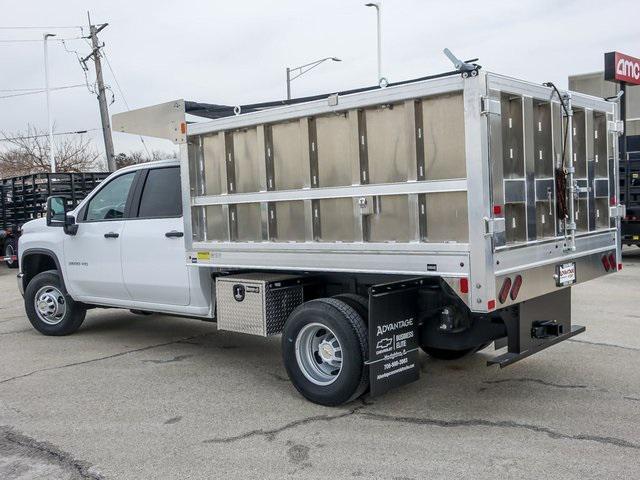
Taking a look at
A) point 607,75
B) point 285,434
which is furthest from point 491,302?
point 607,75

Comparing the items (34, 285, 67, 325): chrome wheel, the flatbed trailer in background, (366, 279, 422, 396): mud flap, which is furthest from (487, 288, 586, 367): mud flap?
the flatbed trailer in background

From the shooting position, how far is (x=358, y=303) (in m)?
5.31

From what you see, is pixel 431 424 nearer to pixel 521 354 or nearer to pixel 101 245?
pixel 521 354

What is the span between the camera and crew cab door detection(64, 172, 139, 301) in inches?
291

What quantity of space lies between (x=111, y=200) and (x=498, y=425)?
194 inches

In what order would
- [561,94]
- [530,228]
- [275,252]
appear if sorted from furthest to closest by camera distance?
[275,252]
[561,94]
[530,228]

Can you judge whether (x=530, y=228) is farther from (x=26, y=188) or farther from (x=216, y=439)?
(x=26, y=188)

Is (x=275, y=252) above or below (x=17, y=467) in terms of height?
above

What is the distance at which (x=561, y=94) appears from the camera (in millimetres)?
5312

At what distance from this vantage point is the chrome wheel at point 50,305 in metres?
8.36

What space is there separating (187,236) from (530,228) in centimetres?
318

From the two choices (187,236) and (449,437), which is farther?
(187,236)

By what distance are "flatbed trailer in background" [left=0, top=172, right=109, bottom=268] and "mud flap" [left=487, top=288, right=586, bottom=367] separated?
1546 cm

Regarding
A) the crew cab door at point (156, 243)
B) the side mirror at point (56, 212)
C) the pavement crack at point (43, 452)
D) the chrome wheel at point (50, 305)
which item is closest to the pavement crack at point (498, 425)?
the pavement crack at point (43, 452)
